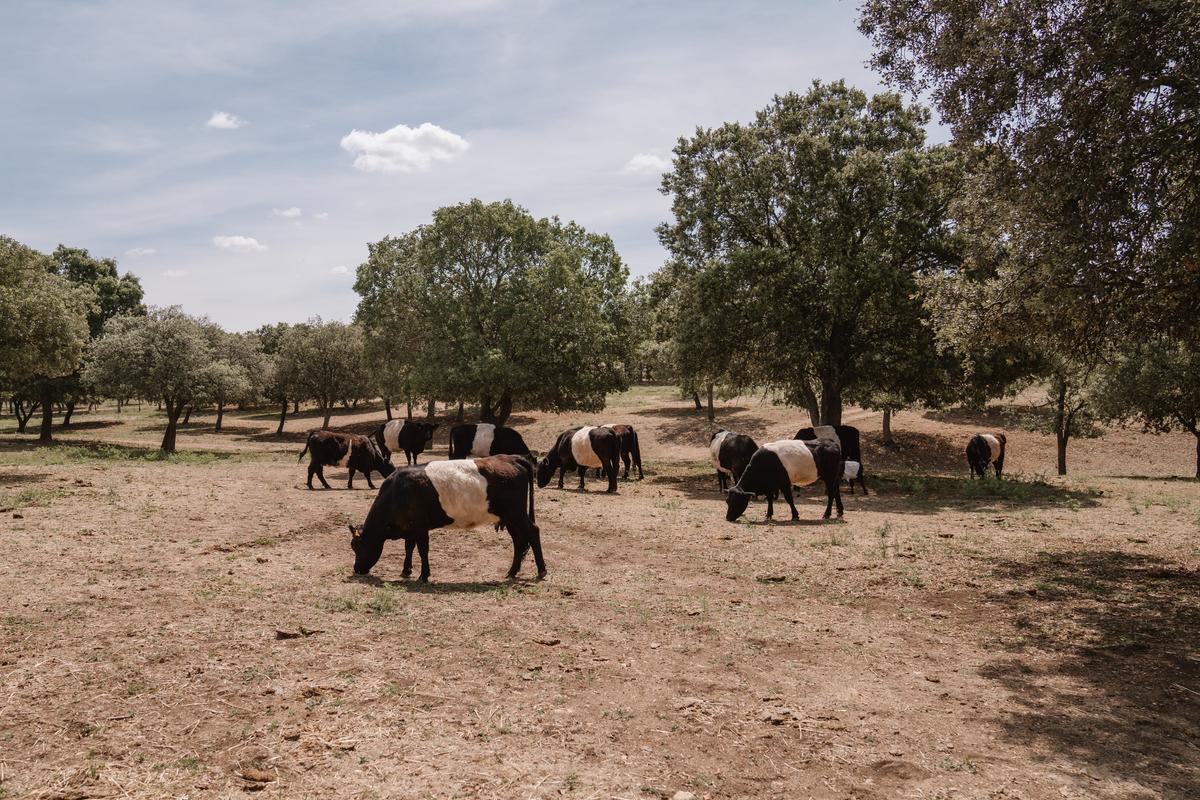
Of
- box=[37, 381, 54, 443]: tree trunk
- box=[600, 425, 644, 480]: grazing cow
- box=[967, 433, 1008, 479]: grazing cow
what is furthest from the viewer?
box=[37, 381, 54, 443]: tree trunk

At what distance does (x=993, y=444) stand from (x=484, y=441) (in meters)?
19.7

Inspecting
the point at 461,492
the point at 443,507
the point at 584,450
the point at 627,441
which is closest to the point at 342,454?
the point at 584,450

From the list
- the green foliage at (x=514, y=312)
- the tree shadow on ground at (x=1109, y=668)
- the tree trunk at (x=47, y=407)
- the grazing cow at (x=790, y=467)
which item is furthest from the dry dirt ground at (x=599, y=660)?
the tree trunk at (x=47, y=407)

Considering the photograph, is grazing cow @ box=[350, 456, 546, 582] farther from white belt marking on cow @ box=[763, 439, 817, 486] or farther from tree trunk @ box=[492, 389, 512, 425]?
tree trunk @ box=[492, 389, 512, 425]

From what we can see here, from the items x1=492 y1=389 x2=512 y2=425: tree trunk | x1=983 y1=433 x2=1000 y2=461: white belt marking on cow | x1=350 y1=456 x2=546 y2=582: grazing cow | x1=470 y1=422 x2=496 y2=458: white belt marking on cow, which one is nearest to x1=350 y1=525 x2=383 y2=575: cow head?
x1=350 y1=456 x2=546 y2=582: grazing cow

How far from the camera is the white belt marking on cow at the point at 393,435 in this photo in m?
25.5

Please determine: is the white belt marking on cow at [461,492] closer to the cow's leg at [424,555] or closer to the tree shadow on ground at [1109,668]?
the cow's leg at [424,555]

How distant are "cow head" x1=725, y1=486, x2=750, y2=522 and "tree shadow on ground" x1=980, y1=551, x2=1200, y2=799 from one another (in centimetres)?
545

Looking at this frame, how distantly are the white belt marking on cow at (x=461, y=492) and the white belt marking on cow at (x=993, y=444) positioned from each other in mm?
24071

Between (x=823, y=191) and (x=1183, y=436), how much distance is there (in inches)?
1239

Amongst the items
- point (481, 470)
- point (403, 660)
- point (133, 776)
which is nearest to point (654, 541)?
point (481, 470)

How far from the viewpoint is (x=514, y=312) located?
31453 mm

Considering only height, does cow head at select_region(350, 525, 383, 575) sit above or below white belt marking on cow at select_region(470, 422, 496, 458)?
below

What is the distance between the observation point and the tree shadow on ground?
5336mm
